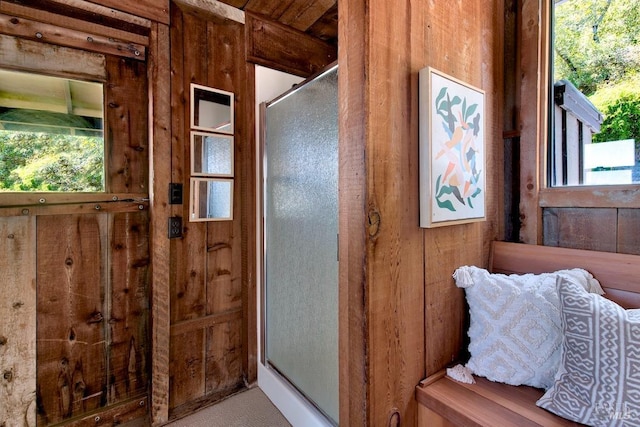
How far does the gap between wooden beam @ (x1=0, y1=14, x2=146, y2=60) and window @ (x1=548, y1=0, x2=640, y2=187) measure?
2.00 m

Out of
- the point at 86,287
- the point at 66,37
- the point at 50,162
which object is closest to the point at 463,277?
the point at 86,287

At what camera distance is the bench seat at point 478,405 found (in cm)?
79

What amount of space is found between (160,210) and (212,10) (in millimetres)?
1189

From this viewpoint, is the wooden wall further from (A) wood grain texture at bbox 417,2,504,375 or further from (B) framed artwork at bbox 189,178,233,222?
(B) framed artwork at bbox 189,178,233,222

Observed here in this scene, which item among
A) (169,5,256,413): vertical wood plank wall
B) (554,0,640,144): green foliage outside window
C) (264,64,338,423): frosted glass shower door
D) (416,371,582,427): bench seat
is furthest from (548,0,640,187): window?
(169,5,256,413): vertical wood plank wall

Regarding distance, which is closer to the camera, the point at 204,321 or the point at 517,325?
the point at 517,325

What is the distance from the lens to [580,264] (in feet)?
3.34

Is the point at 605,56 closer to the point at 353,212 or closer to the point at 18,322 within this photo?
the point at 353,212

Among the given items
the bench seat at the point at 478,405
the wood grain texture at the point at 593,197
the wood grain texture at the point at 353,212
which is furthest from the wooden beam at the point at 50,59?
the wood grain texture at the point at 593,197

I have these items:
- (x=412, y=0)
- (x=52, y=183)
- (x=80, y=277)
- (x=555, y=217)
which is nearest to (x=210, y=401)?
(x=80, y=277)

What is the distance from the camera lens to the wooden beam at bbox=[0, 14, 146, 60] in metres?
1.30

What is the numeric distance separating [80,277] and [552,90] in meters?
2.29

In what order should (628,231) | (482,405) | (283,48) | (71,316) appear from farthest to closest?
(283,48), (71,316), (628,231), (482,405)

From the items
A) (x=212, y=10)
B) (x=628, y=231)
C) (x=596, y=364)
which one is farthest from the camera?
(x=212, y=10)
